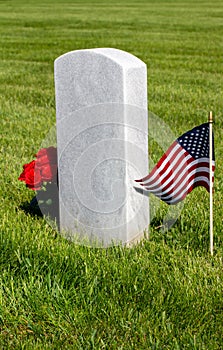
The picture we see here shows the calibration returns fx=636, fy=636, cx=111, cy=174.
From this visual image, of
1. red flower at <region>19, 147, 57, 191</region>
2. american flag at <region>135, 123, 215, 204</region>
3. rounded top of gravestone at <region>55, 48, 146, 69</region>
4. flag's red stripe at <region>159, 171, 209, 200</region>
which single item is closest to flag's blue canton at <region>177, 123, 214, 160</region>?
american flag at <region>135, 123, 215, 204</region>

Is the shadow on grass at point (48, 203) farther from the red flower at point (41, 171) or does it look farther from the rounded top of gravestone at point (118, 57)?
the rounded top of gravestone at point (118, 57)

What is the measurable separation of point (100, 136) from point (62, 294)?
1.04 m

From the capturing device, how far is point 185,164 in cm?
371

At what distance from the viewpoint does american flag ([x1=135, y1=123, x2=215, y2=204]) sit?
146 inches

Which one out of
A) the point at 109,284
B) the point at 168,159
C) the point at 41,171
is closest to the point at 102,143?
the point at 168,159

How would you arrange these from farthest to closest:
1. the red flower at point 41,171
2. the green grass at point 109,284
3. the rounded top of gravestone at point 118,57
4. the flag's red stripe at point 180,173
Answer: the red flower at point 41,171 → the flag's red stripe at point 180,173 → the rounded top of gravestone at point 118,57 → the green grass at point 109,284

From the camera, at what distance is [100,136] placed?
3822 millimetres

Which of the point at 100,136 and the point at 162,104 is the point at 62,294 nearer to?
the point at 100,136

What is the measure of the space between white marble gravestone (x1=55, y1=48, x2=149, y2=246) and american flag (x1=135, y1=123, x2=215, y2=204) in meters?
0.19

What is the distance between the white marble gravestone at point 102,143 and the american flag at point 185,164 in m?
0.19

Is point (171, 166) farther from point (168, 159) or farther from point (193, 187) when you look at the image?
point (193, 187)

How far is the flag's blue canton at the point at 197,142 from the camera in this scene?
370 cm

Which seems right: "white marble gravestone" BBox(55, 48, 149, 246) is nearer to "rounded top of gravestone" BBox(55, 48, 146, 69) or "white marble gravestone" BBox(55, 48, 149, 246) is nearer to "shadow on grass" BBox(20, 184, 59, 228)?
"rounded top of gravestone" BBox(55, 48, 146, 69)

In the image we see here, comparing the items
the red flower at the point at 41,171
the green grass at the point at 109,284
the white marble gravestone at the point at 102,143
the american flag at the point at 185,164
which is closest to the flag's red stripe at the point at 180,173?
the american flag at the point at 185,164
